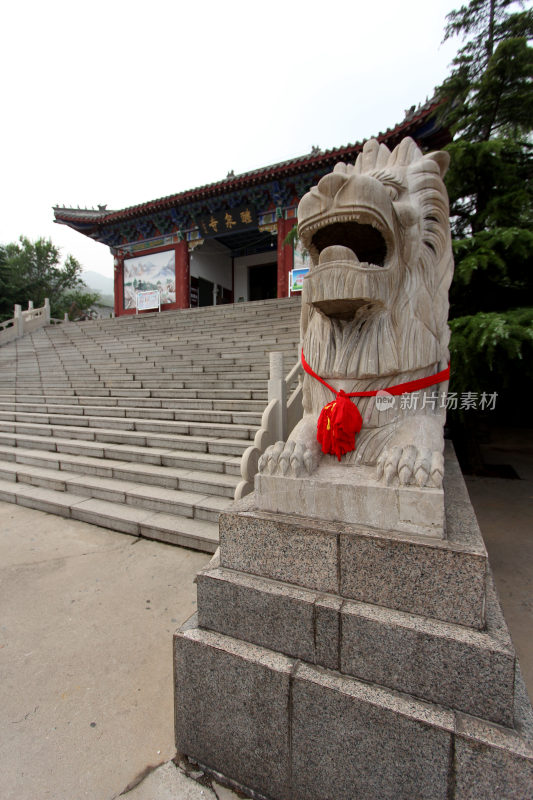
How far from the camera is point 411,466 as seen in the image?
4.30ft

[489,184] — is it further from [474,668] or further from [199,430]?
[474,668]

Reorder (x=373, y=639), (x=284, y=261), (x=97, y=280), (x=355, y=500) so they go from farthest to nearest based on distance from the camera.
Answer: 1. (x=97, y=280)
2. (x=284, y=261)
3. (x=355, y=500)
4. (x=373, y=639)

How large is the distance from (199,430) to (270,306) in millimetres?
6081

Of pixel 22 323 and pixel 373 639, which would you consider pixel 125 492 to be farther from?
pixel 22 323

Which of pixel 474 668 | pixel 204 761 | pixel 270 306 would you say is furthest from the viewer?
pixel 270 306

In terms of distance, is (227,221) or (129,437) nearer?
(129,437)

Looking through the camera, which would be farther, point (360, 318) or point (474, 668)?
point (360, 318)

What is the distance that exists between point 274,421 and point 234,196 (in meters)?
10.7

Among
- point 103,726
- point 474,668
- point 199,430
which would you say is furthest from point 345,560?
point 199,430

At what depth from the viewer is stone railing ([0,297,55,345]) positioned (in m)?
12.6

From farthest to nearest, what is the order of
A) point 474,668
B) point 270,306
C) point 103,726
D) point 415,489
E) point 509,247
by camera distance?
1. point 270,306
2. point 509,247
3. point 103,726
4. point 415,489
5. point 474,668

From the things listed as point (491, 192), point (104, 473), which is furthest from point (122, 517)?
point (491, 192)

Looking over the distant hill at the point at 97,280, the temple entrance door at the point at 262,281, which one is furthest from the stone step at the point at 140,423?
the distant hill at the point at 97,280

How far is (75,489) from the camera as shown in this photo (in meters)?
4.14
